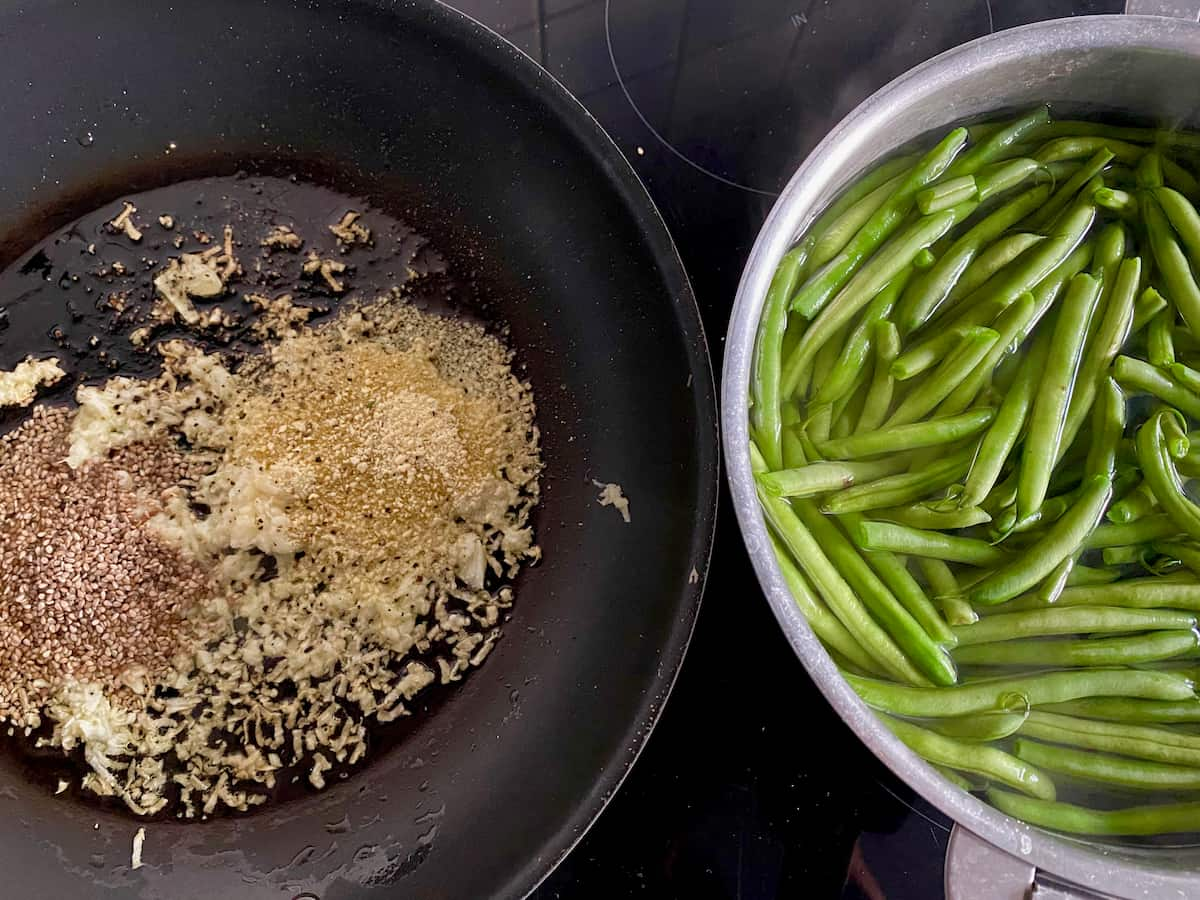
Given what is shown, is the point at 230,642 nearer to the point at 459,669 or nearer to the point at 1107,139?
the point at 459,669

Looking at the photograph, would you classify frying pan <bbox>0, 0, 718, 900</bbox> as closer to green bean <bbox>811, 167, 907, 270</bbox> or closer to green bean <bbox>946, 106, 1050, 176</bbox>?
green bean <bbox>811, 167, 907, 270</bbox>

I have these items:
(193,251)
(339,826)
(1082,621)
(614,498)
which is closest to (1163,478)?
(1082,621)

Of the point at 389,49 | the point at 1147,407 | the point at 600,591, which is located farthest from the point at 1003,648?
the point at 389,49

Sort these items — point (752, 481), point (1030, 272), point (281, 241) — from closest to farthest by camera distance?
point (752, 481), point (1030, 272), point (281, 241)

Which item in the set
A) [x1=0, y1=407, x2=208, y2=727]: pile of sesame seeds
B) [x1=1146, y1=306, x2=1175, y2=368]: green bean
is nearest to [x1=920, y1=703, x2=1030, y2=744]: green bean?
[x1=1146, y1=306, x2=1175, y2=368]: green bean

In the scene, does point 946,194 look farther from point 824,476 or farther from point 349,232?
point 349,232

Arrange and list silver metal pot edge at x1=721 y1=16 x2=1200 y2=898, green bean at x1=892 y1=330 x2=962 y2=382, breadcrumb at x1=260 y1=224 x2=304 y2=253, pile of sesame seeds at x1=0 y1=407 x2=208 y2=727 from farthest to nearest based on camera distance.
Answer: breadcrumb at x1=260 y1=224 x2=304 y2=253 < pile of sesame seeds at x1=0 y1=407 x2=208 y2=727 < green bean at x1=892 y1=330 x2=962 y2=382 < silver metal pot edge at x1=721 y1=16 x2=1200 y2=898
